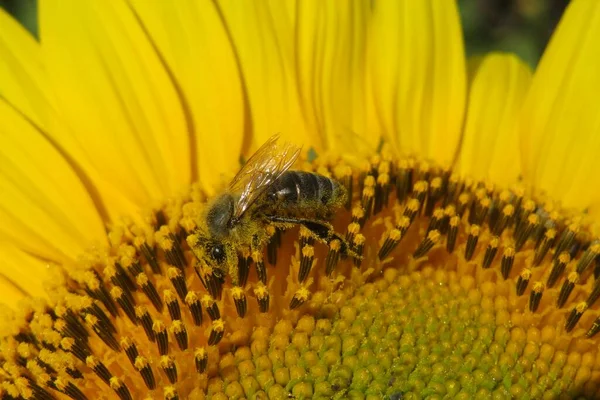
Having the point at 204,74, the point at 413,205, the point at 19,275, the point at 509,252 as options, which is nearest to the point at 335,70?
the point at 204,74

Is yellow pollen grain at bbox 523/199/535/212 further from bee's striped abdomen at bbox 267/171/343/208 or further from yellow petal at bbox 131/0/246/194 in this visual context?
yellow petal at bbox 131/0/246/194

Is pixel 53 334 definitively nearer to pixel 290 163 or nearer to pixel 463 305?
pixel 290 163

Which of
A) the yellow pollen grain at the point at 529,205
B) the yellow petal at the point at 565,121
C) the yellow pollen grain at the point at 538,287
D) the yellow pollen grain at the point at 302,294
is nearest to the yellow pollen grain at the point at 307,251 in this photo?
the yellow pollen grain at the point at 302,294

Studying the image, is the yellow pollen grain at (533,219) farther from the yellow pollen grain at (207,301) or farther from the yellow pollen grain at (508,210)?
the yellow pollen grain at (207,301)

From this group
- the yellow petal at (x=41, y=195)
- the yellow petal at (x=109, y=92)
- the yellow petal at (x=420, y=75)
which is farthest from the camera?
the yellow petal at (x=420, y=75)

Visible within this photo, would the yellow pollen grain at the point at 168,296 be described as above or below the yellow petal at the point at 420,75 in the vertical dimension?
below

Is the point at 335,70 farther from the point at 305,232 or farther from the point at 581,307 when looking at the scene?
the point at 581,307

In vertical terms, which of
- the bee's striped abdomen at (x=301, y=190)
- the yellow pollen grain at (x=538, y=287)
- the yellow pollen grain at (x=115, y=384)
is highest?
the yellow pollen grain at (x=538, y=287)
